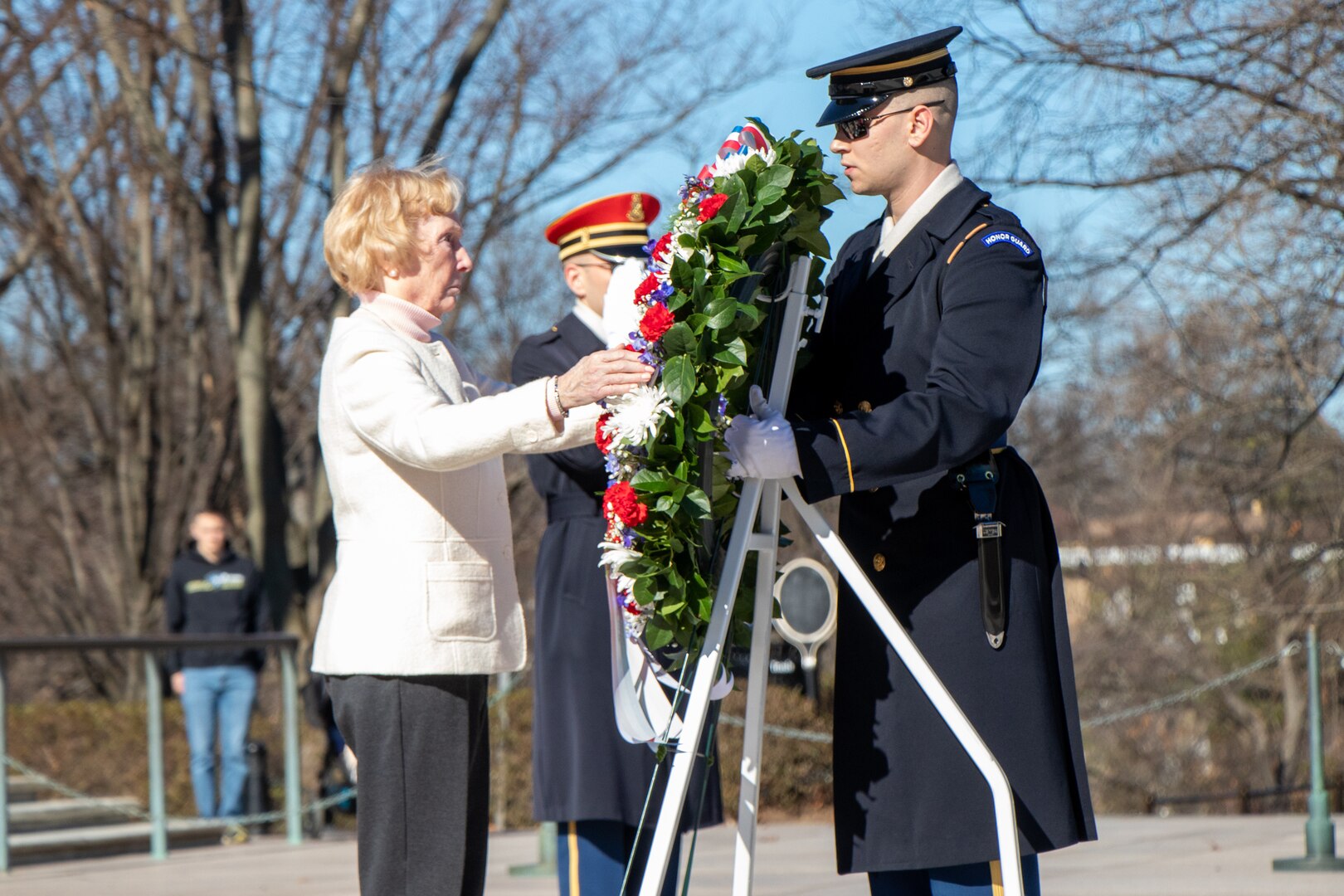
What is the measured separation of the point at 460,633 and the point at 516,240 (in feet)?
49.5

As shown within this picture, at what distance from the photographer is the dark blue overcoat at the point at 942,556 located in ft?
9.07

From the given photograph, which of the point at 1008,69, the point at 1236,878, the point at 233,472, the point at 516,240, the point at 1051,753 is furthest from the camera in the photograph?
the point at 516,240

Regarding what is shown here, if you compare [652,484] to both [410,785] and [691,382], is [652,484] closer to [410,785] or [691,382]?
[691,382]

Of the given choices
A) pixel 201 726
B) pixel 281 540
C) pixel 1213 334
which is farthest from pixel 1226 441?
pixel 201 726

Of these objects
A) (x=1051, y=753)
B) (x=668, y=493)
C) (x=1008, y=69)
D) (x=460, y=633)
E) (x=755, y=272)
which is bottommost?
(x=1051, y=753)

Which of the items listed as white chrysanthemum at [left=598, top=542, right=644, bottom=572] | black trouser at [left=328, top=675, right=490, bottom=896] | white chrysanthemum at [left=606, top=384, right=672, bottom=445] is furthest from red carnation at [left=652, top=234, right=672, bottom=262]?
Answer: black trouser at [left=328, top=675, right=490, bottom=896]

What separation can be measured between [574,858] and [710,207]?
2.21 metres

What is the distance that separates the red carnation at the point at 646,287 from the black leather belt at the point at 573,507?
1.70 meters

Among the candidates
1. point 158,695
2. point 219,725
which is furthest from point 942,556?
point 219,725

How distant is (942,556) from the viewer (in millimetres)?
2936

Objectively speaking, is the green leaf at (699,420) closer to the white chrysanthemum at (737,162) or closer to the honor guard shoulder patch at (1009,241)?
the white chrysanthemum at (737,162)

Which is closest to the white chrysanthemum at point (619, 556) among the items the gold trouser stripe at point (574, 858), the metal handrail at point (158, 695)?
the gold trouser stripe at point (574, 858)

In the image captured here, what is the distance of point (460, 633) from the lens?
318 centimetres

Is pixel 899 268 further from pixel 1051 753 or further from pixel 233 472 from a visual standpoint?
pixel 233 472
